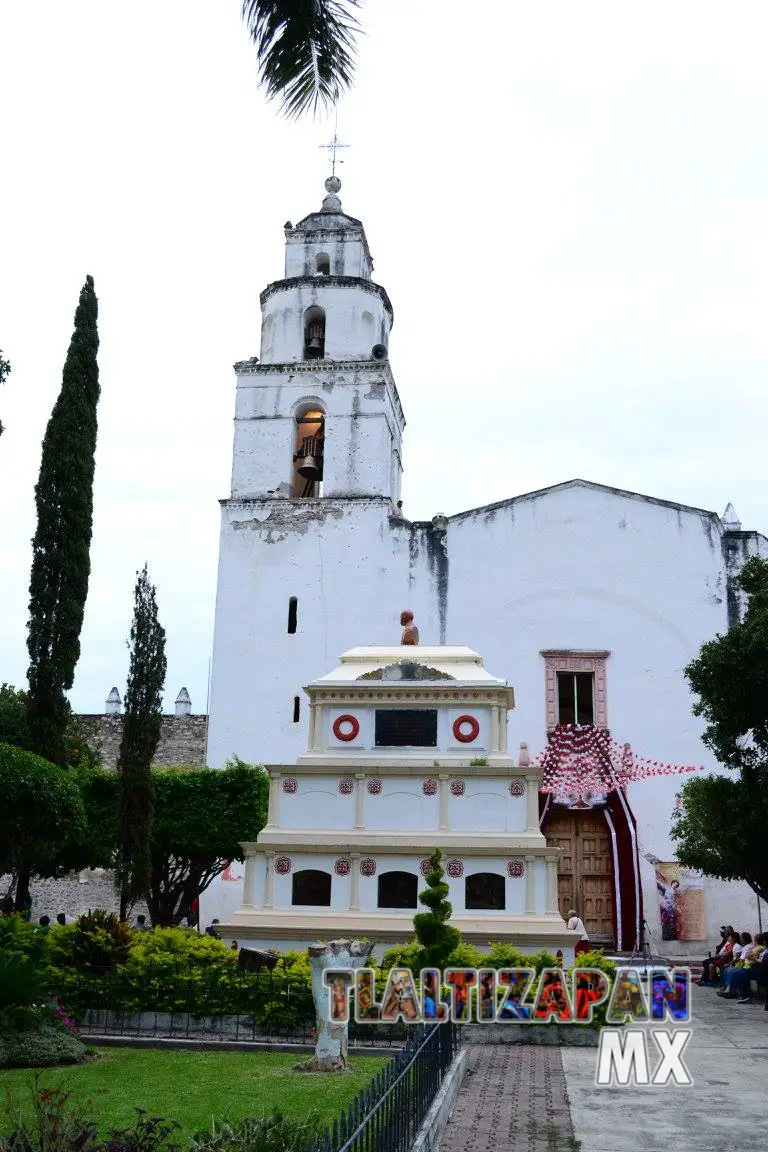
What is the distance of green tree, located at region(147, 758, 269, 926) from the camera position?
20.8 metres

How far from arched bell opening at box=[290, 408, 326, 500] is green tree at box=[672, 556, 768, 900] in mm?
12086

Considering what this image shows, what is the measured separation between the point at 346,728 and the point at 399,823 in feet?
6.01

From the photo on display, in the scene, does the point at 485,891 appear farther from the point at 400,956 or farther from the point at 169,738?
the point at 169,738

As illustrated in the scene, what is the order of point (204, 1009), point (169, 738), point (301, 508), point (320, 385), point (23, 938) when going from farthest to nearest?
point (169, 738) < point (320, 385) < point (301, 508) < point (23, 938) < point (204, 1009)

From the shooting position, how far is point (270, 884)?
14836mm

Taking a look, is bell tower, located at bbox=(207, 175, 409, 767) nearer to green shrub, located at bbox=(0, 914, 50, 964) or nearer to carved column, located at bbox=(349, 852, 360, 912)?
carved column, located at bbox=(349, 852, 360, 912)

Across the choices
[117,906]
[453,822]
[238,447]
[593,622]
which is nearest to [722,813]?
[453,822]

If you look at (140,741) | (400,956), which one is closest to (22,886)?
(140,741)

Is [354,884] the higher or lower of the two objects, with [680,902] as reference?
higher

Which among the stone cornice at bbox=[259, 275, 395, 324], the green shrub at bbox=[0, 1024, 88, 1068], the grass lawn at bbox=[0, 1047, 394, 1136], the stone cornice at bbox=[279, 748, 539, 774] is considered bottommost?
the grass lawn at bbox=[0, 1047, 394, 1136]

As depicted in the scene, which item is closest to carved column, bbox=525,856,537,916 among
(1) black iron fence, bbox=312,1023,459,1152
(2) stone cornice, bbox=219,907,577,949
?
(2) stone cornice, bbox=219,907,577,949

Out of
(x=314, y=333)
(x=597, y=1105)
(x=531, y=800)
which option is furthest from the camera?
(x=314, y=333)

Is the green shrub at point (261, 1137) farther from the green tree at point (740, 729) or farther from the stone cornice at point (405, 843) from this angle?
the green tree at point (740, 729)

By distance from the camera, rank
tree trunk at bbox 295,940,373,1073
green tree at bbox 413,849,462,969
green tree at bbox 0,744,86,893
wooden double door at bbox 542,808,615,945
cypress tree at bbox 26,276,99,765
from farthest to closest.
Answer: wooden double door at bbox 542,808,615,945 → cypress tree at bbox 26,276,99,765 → green tree at bbox 0,744,86,893 → green tree at bbox 413,849,462,969 → tree trunk at bbox 295,940,373,1073
